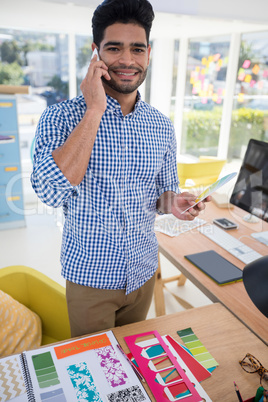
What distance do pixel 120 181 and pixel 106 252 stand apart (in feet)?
0.93

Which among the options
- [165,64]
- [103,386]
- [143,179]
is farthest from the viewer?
[165,64]

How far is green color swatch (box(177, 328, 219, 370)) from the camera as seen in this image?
1092 millimetres

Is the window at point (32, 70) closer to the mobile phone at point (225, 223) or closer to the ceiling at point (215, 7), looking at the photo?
the ceiling at point (215, 7)

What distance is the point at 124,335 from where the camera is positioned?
3.92 feet

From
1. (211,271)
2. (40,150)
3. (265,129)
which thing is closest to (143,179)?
(40,150)

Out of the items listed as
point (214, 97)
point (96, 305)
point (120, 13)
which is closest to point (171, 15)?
point (214, 97)

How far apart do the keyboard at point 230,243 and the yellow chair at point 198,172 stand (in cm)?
189

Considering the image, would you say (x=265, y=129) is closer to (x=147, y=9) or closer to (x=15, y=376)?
(x=147, y=9)

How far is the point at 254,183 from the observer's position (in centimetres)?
207

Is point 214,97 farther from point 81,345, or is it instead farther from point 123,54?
point 81,345

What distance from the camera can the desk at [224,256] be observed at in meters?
1.34

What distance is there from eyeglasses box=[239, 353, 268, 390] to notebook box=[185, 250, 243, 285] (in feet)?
1.46

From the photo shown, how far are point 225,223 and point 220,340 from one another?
1081 mm

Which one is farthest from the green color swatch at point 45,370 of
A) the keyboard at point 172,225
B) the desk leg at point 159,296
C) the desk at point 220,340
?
the desk leg at point 159,296
